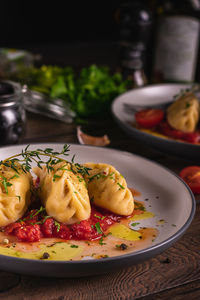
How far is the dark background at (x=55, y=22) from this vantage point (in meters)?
5.42

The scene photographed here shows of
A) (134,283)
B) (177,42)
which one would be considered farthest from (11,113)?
(177,42)

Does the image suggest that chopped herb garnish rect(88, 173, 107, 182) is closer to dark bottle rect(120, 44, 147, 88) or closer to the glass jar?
the glass jar

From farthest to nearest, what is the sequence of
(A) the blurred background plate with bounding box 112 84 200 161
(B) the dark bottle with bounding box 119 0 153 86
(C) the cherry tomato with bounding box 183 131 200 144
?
(B) the dark bottle with bounding box 119 0 153 86 → (C) the cherry tomato with bounding box 183 131 200 144 → (A) the blurred background plate with bounding box 112 84 200 161

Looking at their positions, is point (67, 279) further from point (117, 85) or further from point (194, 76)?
point (194, 76)

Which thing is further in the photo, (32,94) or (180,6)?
A: (180,6)

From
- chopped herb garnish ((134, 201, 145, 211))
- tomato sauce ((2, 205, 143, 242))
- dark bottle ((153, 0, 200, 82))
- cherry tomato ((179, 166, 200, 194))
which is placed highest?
dark bottle ((153, 0, 200, 82))

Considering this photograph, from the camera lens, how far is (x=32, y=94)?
96.1 inches

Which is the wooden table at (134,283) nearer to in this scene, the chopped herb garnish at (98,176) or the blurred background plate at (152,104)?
the chopped herb garnish at (98,176)

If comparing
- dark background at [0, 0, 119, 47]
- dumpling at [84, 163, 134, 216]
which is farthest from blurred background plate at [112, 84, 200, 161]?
dark background at [0, 0, 119, 47]

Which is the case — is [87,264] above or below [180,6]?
below

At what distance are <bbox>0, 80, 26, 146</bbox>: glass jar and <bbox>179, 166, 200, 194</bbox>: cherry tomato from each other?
803 mm

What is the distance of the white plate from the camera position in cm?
101

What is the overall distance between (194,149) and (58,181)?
2.44 ft

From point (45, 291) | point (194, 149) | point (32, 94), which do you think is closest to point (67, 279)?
point (45, 291)
